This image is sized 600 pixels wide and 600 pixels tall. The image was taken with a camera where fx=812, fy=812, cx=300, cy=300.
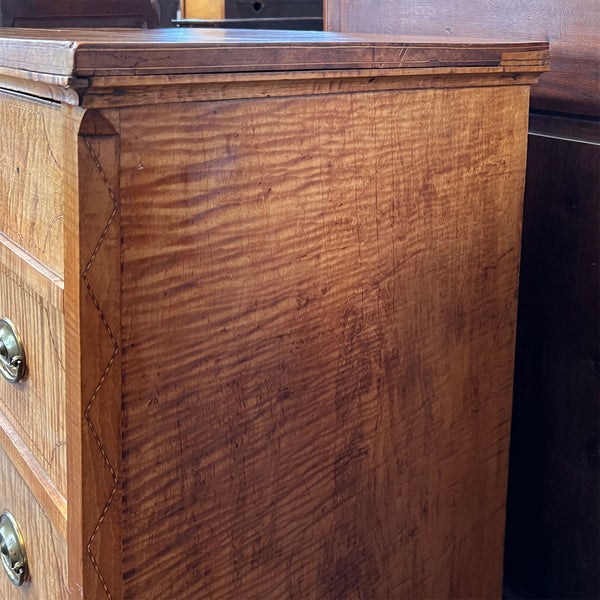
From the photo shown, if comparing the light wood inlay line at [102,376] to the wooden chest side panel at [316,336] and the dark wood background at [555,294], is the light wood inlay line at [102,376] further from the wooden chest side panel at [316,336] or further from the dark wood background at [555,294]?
the dark wood background at [555,294]

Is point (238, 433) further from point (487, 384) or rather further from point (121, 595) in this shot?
point (487, 384)

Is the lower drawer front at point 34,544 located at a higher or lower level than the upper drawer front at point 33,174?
lower

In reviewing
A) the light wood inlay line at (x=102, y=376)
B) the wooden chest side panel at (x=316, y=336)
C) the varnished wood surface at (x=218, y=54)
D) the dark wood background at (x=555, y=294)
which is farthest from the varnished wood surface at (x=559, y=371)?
the light wood inlay line at (x=102, y=376)

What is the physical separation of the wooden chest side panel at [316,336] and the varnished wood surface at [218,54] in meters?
0.03

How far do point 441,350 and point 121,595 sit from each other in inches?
16.0

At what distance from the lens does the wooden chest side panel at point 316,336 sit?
0.63 metres

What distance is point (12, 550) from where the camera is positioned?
82 centimetres

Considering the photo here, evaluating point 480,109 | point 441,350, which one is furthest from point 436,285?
point 480,109

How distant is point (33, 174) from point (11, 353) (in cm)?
18

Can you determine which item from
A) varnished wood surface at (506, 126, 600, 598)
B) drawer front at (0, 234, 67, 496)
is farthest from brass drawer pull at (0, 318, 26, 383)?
varnished wood surface at (506, 126, 600, 598)

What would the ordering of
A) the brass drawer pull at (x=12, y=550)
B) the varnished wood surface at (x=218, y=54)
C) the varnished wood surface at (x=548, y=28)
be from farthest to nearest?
the varnished wood surface at (x=548, y=28)
the brass drawer pull at (x=12, y=550)
the varnished wood surface at (x=218, y=54)

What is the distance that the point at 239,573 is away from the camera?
0.74 metres

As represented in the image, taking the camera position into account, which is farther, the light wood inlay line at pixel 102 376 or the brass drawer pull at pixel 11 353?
the brass drawer pull at pixel 11 353

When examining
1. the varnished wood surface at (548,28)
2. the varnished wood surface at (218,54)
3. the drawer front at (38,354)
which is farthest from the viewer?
the varnished wood surface at (548,28)
